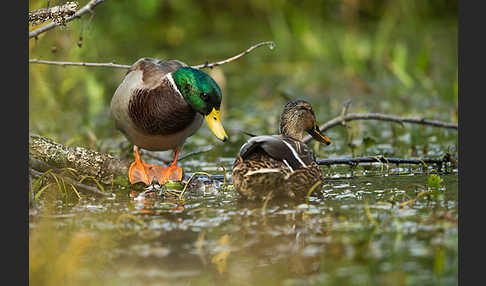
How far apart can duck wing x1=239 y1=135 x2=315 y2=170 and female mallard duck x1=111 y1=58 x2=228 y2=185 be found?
0.22 m

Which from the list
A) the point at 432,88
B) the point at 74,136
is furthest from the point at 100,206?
the point at 432,88

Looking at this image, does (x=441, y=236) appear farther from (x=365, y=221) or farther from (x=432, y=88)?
(x=432, y=88)

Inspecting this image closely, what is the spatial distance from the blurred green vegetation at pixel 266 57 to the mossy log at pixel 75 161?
2.31ft

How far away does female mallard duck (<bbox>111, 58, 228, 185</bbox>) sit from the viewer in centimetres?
462

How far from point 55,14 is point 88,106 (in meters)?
4.16

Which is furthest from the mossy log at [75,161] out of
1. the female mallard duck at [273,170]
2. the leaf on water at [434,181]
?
the leaf on water at [434,181]

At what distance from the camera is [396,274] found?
304cm

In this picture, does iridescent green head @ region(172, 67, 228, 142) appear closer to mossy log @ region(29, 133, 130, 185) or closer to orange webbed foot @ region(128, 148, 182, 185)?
orange webbed foot @ region(128, 148, 182, 185)

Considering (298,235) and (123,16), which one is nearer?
(298,235)

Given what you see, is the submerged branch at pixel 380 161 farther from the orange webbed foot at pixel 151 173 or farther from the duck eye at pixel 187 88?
the duck eye at pixel 187 88

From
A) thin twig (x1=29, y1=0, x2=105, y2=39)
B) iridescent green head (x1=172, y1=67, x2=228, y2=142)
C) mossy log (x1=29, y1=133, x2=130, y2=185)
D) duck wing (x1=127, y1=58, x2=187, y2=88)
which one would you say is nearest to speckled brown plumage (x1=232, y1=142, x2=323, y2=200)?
iridescent green head (x1=172, y1=67, x2=228, y2=142)

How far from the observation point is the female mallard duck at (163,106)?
4.62m

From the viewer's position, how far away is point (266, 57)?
11.6m

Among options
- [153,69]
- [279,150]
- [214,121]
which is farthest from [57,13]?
[279,150]
